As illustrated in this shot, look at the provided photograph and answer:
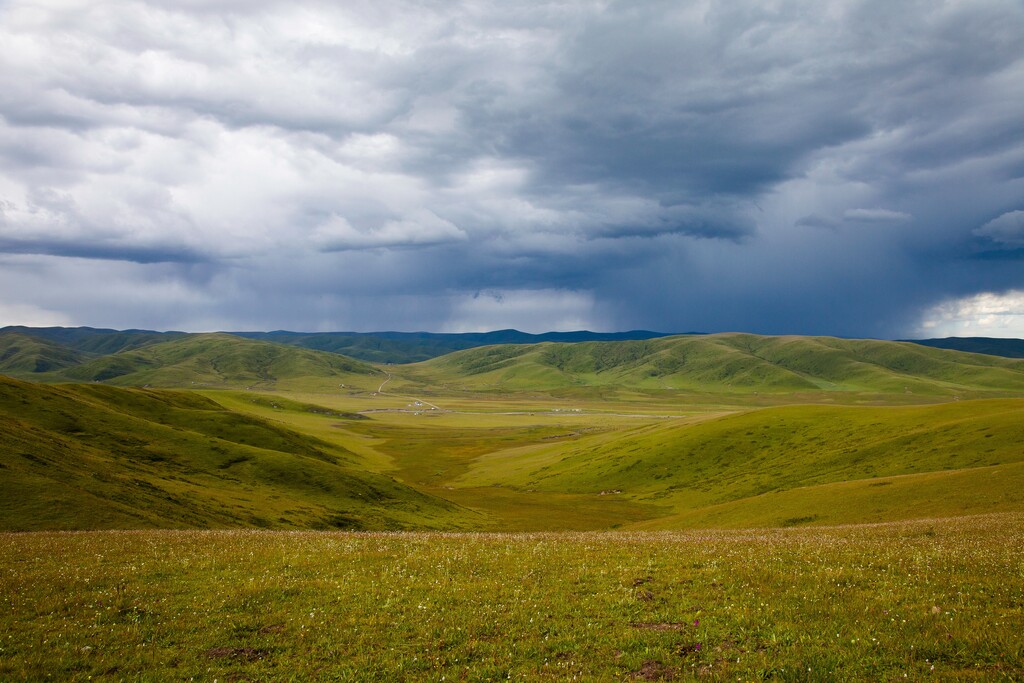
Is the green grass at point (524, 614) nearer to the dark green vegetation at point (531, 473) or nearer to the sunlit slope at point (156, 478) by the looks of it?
the sunlit slope at point (156, 478)

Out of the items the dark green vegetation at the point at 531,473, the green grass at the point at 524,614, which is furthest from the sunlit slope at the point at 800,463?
the green grass at the point at 524,614

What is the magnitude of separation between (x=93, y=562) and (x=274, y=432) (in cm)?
9952

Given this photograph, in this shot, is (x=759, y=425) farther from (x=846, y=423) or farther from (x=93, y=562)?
(x=93, y=562)

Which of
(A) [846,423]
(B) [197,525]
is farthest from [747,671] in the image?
(A) [846,423]

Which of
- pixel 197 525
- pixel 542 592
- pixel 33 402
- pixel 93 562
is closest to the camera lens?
pixel 542 592

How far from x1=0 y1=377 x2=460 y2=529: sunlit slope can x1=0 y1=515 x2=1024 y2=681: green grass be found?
25.1 m

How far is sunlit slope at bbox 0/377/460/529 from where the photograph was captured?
41.1 m

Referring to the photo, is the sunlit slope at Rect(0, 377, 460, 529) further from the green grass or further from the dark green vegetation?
the green grass

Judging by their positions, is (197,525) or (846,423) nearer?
(197,525)

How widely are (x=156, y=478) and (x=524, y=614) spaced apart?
203 feet

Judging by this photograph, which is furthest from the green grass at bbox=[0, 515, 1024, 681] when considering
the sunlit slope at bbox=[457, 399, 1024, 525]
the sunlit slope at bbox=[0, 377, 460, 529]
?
the sunlit slope at bbox=[457, 399, 1024, 525]

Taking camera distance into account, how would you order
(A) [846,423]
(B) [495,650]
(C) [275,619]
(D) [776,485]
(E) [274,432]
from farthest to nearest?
(E) [274,432], (A) [846,423], (D) [776,485], (C) [275,619], (B) [495,650]

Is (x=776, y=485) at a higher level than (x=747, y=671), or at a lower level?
lower

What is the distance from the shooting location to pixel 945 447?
74.0 meters
